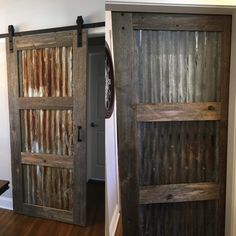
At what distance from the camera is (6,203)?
95 centimetres

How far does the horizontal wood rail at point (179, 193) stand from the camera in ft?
4.38

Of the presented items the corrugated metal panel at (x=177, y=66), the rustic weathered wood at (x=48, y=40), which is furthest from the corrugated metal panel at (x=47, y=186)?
the corrugated metal panel at (x=177, y=66)

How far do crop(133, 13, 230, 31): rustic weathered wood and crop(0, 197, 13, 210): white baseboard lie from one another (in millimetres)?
1075

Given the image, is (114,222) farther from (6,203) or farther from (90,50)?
(90,50)

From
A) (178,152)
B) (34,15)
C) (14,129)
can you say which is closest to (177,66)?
(178,152)

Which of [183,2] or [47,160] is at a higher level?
[183,2]

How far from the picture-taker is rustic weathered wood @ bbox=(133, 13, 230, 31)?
1.22 metres

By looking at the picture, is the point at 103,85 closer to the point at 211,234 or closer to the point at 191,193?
the point at 191,193

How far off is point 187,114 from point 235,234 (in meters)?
0.80

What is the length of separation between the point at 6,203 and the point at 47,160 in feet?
0.86

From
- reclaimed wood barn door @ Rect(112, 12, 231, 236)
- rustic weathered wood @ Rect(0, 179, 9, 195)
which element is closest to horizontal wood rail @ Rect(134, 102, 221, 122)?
reclaimed wood barn door @ Rect(112, 12, 231, 236)

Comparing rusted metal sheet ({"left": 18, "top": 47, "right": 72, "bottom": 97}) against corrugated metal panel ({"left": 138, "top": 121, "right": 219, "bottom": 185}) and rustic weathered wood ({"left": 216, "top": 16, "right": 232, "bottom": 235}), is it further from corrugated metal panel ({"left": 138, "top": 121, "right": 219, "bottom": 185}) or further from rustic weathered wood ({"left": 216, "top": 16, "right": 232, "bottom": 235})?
rustic weathered wood ({"left": 216, "top": 16, "right": 232, "bottom": 235})

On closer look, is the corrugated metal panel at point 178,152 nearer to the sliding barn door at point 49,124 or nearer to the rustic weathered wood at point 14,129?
the sliding barn door at point 49,124

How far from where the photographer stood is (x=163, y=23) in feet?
4.04
